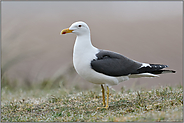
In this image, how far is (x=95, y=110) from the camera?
5.48 metres

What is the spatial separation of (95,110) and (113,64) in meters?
1.09

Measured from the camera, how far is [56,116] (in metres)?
5.21

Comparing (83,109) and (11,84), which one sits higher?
(11,84)

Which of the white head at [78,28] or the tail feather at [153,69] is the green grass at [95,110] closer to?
the tail feather at [153,69]

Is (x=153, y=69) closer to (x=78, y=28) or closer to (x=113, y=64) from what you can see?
(x=113, y=64)

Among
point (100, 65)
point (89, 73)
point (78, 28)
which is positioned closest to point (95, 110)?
point (89, 73)

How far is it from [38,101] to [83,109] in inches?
69.4

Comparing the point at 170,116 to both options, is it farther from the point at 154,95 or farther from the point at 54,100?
the point at 54,100

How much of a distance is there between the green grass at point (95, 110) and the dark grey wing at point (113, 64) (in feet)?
2.50

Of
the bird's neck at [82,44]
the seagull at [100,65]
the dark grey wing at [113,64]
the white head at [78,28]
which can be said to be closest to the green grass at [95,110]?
the seagull at [100,65]

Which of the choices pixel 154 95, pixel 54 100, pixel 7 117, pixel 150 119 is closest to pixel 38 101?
pixel 54 100

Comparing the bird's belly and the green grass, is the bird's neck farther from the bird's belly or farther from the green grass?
the green grass

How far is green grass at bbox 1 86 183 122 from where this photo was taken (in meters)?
4.56

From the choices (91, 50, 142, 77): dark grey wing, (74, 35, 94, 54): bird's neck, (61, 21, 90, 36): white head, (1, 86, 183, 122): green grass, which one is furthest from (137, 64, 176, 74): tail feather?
(61, 21, 90, 36): white head
